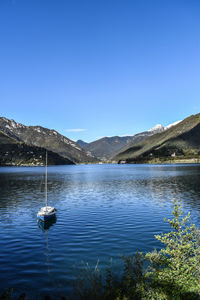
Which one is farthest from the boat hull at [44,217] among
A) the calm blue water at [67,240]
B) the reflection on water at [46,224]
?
the calm blue water at [67,240]

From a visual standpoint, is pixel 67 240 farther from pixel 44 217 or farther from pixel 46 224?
pixel 44 217

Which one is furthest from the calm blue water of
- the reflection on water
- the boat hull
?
the boat hull

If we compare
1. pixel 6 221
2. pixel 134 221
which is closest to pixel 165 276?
pixel 134 221

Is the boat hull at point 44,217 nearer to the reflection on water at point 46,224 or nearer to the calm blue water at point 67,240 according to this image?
the reflection on water at point 46,224

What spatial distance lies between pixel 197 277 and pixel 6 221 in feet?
121

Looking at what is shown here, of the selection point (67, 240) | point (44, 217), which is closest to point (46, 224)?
point (44, 217)

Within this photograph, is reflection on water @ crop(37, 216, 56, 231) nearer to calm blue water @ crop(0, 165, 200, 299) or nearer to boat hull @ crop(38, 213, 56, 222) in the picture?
boat hull @ crop(38, 213, 56, 222)

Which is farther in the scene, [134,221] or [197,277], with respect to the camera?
[134,221]

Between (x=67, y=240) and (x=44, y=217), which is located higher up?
(x=44, y=217)

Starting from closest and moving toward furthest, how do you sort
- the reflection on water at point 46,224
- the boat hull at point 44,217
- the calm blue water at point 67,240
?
the calm blue water at point 67,240, the reflection on water at point 46,224, the boat hull at point 44,217

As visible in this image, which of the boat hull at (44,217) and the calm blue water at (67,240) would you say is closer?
the calm blue water at (67,240)

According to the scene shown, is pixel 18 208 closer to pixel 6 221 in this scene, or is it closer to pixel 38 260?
pixel 6 221

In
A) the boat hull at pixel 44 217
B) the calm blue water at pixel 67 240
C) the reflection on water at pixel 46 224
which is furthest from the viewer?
the boat hull at pixel 44 217

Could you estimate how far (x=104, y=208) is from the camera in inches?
2130
